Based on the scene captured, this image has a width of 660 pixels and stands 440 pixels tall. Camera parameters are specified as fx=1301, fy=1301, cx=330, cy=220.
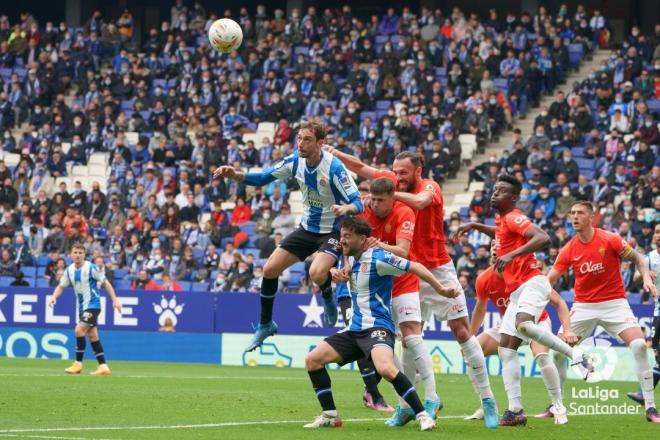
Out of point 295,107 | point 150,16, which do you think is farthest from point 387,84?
point 150,16

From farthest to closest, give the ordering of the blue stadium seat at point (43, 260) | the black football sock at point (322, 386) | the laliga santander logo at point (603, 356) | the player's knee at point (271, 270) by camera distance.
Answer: the blue stadium seat at point (43, 260)
the laliga santander logo at point (603, 356)
the player's knee at point (271, 270)
the black football sock at point (322, 386)

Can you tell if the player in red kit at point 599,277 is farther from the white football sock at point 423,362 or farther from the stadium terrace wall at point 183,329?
the stadium terrace wall at point 183,329

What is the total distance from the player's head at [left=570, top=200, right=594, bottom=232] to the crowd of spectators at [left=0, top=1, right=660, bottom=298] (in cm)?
1177

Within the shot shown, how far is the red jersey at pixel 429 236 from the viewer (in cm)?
1276

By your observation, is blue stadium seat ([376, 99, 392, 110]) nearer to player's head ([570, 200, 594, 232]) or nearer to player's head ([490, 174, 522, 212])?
player's head ([570, 200, 594, 232])

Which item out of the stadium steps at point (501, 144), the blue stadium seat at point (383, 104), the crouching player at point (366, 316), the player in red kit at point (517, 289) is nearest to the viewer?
the crouching player at point (366, 316)

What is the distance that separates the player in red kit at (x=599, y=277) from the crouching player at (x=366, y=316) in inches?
103

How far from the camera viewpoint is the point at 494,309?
24.5 metres

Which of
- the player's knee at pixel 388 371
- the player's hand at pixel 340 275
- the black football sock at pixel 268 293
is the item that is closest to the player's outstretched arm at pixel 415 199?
the player's hand at pixel 340 275

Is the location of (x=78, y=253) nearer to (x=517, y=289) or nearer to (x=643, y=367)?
(x=517, y=289)

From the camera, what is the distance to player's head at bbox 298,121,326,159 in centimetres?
1293

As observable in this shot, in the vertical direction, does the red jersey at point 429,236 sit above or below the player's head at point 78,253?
above

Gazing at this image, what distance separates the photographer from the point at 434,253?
1284 cm

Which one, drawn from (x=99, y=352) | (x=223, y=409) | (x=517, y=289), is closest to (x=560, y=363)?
(x=517, y=289)
